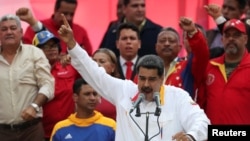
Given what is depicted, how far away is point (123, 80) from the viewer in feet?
31.4

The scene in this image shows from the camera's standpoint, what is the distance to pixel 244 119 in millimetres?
10328

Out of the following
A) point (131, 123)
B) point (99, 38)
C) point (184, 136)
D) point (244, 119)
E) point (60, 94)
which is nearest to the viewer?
point (184, 136)

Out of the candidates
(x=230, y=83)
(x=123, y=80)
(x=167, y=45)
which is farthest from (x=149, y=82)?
(x=167, y=45)

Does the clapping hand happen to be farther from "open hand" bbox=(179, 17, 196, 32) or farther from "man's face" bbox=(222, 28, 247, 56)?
"man's face" bbox=(222, 28, 247, 56)

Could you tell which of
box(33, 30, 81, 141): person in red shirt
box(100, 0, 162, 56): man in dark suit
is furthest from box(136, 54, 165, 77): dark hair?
box(100, 0, 162, 56): man in dark suit

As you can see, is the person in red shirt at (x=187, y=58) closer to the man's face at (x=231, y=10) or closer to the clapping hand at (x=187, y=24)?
the clapping hand at (x=187, y=24)

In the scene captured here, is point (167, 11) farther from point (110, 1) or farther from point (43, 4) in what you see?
point (43, 4)

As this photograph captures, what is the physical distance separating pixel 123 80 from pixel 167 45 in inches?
71.7

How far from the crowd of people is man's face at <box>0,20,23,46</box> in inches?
0.4

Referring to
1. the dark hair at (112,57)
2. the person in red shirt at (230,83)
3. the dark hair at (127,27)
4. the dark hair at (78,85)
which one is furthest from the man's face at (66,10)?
the person in red shirt at (230,83)

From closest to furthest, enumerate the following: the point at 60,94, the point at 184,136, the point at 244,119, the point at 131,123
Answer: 1. the point at 184,136
2. the point at 131,123
3. the point at 244,119
4. the point at 60,94

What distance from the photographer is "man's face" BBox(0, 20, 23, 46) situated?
11156mm

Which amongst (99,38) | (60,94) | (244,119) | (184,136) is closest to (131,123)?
(184,136)

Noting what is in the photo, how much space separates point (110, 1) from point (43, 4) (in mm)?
889
